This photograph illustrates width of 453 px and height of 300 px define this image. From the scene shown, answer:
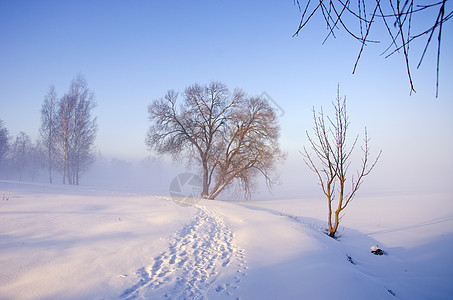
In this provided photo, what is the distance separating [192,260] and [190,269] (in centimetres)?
38

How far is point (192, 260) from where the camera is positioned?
391cm

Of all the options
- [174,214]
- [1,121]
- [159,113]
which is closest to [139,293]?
[174,214]

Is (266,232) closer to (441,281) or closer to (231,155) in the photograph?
(441,281)

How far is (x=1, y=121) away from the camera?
2522 centimetres

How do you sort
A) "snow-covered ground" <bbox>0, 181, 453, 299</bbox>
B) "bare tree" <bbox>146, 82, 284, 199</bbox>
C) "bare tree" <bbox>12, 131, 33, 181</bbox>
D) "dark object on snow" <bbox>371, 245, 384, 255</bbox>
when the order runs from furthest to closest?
"bare tree" <bbox>12, 131, 33, 181</bbox>
"bare tree" <bbox>146, 82, 284, 199</bbox>
"dark object on snow" <bbox>371, 245, 384, 255</bbox>
"snow-covered ground" <bbox>0, 181, 453, 299</bbox>

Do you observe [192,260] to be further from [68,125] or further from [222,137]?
[68,125]

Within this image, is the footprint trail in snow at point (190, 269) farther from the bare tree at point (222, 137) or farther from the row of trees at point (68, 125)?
the row of trees at point (68, 125)

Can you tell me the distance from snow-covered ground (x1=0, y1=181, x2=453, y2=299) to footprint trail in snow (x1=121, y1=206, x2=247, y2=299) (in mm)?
17

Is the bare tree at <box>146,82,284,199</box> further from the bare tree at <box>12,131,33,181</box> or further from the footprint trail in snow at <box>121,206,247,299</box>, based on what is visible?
the bare tree at <box>12,131,33,181</box>

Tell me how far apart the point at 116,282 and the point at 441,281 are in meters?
6.14

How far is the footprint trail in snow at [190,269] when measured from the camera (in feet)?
9.12

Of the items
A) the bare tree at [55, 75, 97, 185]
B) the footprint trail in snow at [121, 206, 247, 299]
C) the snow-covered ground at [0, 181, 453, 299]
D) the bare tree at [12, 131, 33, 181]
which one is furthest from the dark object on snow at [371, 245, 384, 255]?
the bare tree at [12, 131, 33, 181]

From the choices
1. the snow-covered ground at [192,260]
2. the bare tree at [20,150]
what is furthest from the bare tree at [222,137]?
the bare tree at [20,150]

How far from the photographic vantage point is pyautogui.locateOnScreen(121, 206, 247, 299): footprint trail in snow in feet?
9.12
